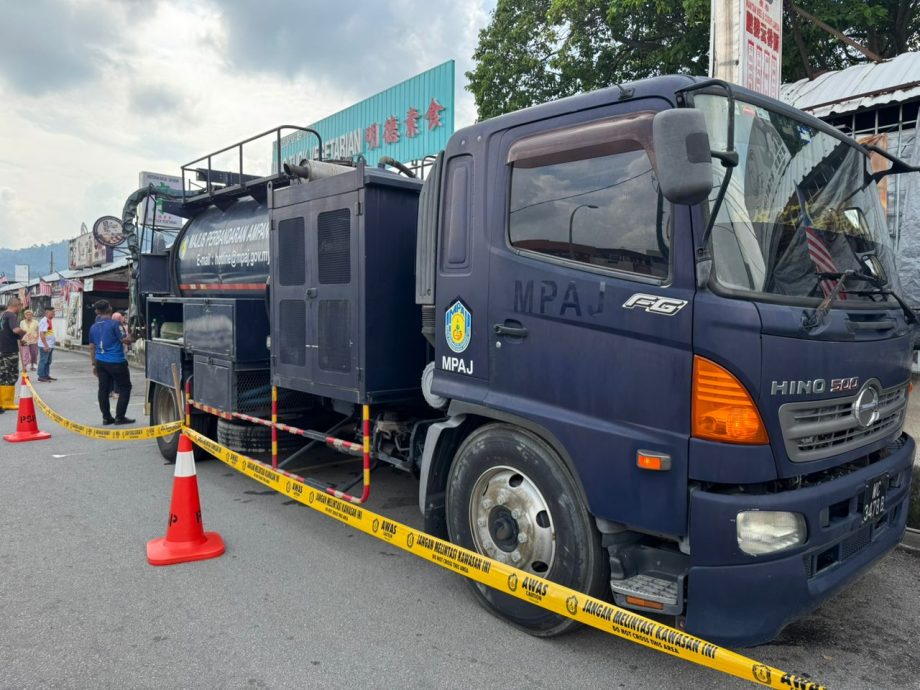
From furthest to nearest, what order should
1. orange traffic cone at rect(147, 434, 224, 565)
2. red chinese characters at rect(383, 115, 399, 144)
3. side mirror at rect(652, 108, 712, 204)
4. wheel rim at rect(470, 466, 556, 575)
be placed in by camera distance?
A: 1. red chinese characters at rect(383, 115, 399, 144)
2. orange traffic cone at rect(147, 434, 224, 565)
3. wheel rim at rect(470, 466, 556, 575)
4. side mirror at rect(652, 108, 712, 204)

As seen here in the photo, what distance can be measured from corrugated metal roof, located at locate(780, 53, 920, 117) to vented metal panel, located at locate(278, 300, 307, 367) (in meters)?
4.97

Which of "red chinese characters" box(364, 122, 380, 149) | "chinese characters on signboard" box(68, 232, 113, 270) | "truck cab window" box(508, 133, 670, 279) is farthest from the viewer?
"chinese characters on signboard" box(68, 232, 113, 270)

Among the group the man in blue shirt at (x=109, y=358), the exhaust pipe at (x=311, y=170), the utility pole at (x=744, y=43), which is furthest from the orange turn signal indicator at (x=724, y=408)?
the man in blue shirt at (x=109, y=358)

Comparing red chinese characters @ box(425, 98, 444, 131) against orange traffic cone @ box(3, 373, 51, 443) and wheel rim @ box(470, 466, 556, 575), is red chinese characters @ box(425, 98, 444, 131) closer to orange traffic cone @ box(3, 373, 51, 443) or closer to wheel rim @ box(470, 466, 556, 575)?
orange traffic cone @ box(3, 373, 51, 443)

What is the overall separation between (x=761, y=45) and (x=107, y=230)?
24305mm

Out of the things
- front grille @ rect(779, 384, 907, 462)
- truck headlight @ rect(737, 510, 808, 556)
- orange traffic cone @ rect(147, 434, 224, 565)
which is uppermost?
front grille @ rect(779, 384, 907, 462)

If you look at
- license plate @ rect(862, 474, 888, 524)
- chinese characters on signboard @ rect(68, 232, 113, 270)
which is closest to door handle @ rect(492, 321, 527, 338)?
license plate @ rect(862, 474, 888, 524)

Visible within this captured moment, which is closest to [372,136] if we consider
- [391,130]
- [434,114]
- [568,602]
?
[391,130]

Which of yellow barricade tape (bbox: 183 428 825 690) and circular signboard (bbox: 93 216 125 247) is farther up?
circular signboard (bbox: 93 216 125 247)

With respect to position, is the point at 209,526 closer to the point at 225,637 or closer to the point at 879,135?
the point at 225,637

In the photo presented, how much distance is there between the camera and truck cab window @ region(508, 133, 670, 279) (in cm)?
292

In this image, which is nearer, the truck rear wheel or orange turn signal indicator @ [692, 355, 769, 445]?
orange turn signal indicator @ [692, 355, 769, 445]

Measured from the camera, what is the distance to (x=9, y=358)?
11.5 meters

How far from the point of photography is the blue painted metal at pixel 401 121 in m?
14.4
